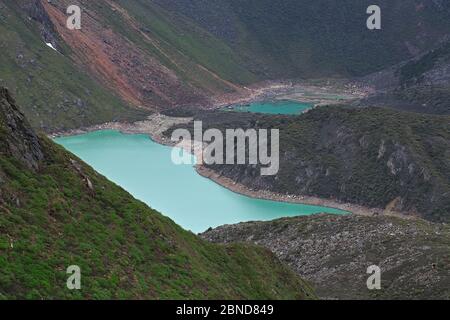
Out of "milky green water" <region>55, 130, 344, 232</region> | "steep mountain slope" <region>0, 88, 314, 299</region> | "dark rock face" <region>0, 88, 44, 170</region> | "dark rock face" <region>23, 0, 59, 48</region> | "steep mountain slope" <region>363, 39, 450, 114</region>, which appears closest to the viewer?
"steep mountain slope" <region>0, 88, 314, 299</region>

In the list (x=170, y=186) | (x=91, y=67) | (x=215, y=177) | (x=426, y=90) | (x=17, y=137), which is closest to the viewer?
(x=17, y=137)

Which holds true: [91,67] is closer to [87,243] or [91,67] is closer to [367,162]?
[367,162]

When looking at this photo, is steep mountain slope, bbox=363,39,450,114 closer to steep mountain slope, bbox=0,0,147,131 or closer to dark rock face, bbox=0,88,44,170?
steep mountain slope, bbox=0,0,147,131

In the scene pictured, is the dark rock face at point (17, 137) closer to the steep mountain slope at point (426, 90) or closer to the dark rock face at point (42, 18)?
the steep mountain slope at point (426, 90)

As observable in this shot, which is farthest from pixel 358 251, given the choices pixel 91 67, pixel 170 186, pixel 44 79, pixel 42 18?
pixel 42 18

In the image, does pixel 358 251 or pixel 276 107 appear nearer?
pixel 358 251

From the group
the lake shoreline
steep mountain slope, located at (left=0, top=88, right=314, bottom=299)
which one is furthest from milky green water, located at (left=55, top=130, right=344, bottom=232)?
steep mountain slope, located at (left=0, top=88, right=314, bottom=299)
